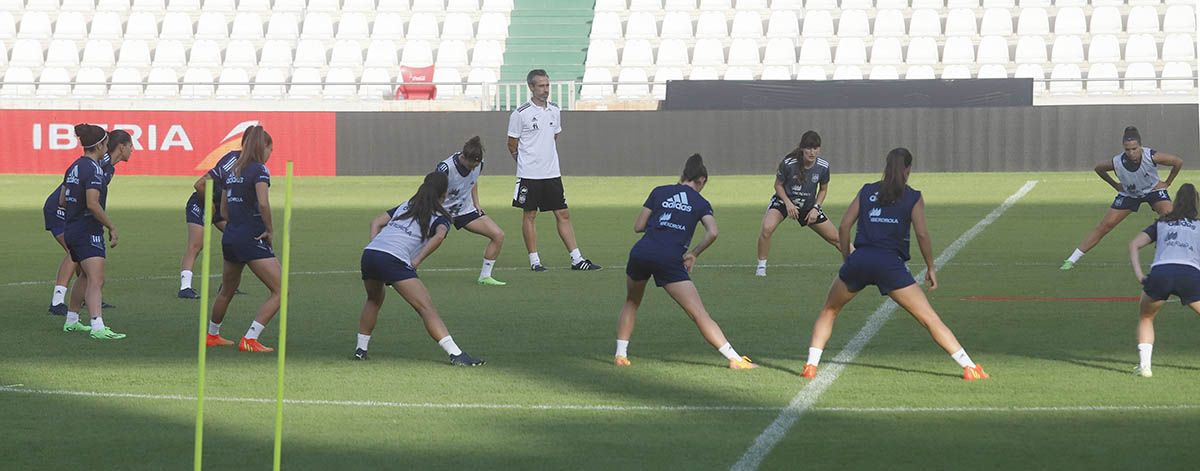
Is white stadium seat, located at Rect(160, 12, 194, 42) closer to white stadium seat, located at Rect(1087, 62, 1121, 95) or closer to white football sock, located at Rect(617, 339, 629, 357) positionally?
white stadium seat, located at Rect(1087, 62, 1121, 95)

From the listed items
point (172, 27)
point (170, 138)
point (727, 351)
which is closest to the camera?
point (727, 351)

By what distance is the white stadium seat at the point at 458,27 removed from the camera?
136ft

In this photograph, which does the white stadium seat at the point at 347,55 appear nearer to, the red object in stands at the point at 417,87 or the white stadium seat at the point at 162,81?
the red object in stands at the point at 417,87

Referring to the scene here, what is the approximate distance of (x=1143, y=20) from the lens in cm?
3850

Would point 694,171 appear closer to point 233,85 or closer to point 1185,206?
point 1185,206

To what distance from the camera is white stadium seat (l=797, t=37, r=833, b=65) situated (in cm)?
3853

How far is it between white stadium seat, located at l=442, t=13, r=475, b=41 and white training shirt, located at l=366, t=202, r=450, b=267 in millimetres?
30637

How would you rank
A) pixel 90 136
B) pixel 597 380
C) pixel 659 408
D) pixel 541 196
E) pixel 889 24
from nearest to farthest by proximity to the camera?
pixel 659 408 < pixel 597 380 < pixel 90 136 < pixel 541 196 < pixel 889 24

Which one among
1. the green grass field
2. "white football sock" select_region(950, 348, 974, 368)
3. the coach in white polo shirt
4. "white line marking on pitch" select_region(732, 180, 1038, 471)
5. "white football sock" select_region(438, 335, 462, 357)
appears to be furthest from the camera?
the coach in white polo shirt

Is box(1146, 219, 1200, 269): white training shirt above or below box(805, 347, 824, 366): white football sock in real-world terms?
above

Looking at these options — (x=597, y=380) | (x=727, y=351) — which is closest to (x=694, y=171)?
(x=727, y=351)

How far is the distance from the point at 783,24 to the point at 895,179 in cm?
3025

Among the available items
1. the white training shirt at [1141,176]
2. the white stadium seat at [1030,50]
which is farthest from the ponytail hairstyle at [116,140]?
the white stadium seat at [1030,50]

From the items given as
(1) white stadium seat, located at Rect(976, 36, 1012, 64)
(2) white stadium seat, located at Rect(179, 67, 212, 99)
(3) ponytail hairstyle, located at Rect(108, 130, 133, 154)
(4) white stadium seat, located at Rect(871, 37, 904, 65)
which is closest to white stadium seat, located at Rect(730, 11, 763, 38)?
(4) white stadium seat, located at Rect(871, 37, 904, 65)
